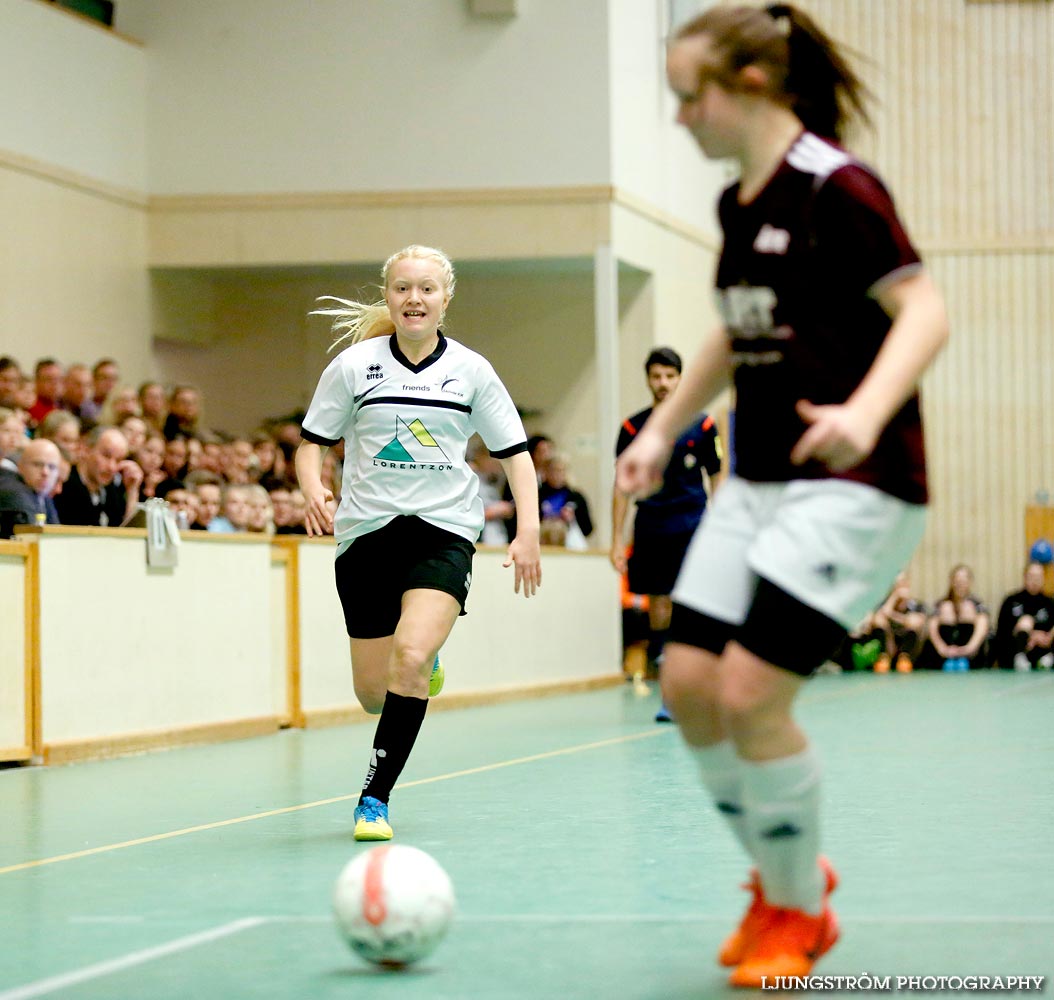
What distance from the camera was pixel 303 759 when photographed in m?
9.12

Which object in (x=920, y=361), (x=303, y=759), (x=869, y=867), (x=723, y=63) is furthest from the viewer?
(x=303, y=759)

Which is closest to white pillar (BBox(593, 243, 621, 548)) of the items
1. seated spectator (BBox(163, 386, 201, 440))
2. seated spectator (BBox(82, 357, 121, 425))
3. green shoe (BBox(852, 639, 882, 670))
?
green shoe (BBox(852, 639, 882, 670))

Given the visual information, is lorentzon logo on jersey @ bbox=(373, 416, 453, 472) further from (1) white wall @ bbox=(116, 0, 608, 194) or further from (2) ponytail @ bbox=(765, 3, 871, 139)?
(1) white wall @ bbox=(116, 0, 608, 194)

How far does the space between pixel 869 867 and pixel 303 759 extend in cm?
461

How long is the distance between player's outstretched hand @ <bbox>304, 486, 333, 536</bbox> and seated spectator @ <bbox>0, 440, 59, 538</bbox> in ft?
12.0

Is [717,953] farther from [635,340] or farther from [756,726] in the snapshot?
[635,340]

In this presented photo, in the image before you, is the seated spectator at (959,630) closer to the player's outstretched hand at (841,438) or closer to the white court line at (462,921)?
the white court line at (462,921)

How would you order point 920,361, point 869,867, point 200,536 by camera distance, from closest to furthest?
point 920,361
point 869,867
point 200,536

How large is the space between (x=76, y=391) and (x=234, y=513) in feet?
5.95

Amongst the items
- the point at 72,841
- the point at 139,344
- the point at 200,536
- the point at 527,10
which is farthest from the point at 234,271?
the point at 72,841

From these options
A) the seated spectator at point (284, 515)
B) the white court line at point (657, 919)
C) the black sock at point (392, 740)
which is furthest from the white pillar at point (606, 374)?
the white court line at point (657, 919)

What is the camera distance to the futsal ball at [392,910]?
3.65 metres

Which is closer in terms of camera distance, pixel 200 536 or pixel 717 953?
pixel 717 953

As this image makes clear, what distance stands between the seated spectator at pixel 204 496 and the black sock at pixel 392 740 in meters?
5.94
